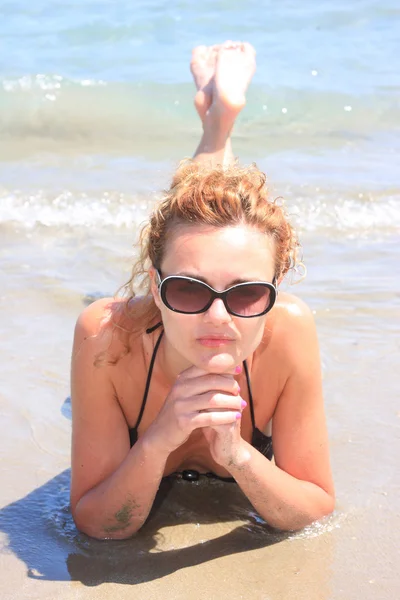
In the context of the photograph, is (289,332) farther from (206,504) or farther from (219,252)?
(206,504)

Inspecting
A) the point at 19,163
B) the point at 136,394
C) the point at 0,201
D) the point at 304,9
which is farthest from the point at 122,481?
the point at 304,9

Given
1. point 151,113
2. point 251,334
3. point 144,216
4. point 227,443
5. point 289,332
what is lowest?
point 151,113

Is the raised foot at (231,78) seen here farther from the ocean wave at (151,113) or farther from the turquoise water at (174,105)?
the ocean wave at (151,113)

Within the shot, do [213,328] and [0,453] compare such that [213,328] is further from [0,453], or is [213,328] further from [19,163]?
[19,163]

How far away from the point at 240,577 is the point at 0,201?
5339 mm

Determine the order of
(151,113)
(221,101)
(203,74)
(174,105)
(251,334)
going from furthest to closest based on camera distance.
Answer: (174,105) → (151,113) → (203,74) → (221,101) → (251,334)

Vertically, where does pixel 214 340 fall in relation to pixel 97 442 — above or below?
above

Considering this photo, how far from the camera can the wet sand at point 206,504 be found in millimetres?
2859

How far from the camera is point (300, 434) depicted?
10.1 ft

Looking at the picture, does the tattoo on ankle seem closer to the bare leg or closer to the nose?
the nose

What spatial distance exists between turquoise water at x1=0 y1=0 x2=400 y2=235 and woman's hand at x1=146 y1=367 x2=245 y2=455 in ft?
14.7

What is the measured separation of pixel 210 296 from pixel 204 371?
0.24 m

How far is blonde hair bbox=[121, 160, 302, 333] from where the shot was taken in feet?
8.58

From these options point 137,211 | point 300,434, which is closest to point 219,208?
point 300,434
